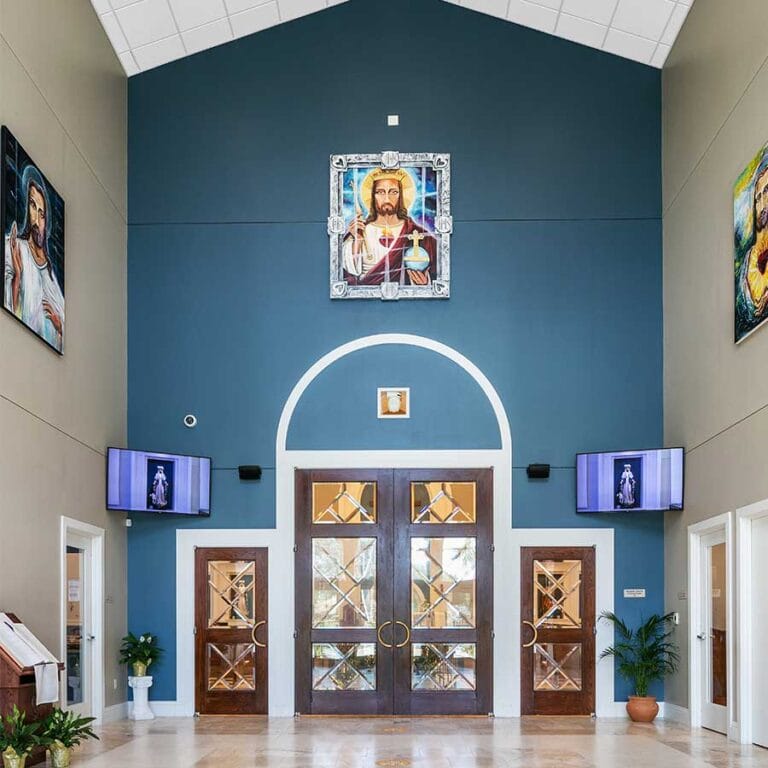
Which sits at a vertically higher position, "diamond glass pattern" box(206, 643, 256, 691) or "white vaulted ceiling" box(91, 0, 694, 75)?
"white vaulted ceiling" box(91, 0, 694, 75)

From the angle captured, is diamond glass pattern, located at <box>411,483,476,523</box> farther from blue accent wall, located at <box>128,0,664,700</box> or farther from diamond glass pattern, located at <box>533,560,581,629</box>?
diamond glass pattern, located at <box>533,560,581,629</box>

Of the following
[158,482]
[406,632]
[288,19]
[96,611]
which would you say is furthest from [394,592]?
[288,19]

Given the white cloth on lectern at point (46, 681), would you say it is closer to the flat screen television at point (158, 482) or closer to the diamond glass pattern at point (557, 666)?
the flat screen television at point (158, 482)

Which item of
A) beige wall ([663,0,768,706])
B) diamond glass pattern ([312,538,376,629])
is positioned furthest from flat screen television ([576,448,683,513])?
diamond glass pattern ([312,538,376,629])

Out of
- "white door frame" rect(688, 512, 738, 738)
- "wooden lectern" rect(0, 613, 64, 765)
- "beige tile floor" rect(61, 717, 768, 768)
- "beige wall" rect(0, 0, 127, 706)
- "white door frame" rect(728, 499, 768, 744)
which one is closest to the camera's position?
"wooden lectern" rect(0, 613, 64, 765)

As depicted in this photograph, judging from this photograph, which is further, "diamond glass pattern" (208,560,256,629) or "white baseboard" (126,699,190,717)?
"diamond glass pattern" (208,560,256,629)

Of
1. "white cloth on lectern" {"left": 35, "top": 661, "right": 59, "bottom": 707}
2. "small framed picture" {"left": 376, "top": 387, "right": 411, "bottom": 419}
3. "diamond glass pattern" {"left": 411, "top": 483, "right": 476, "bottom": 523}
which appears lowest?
"white cloth on lectern" {"left": 35, "top": 661, "right": 59, "bottom": 707}

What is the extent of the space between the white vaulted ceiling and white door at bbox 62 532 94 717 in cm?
581

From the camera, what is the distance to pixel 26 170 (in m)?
10.6

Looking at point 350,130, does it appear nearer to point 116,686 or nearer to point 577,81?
point 577,81

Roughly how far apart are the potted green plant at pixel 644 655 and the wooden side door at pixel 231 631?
13.0ft

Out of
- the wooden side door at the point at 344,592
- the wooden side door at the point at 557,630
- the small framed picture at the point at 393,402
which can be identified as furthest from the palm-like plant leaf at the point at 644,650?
the small framed picture at the point at 393,402

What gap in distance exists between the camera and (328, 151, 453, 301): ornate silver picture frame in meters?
14.3

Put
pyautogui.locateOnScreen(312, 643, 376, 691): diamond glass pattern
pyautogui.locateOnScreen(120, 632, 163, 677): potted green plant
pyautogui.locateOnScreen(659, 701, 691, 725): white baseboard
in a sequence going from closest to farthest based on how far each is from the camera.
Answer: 1. pyautogui.locateOnScreen(659, 701, 691, 725): white baseboard
2. pyautogui.locateOnScreen(120, 632, 163, 677): potted green plant
3. pyautogui.locateOnScreen(312, 643, 376, 691): diamond glass pattern
